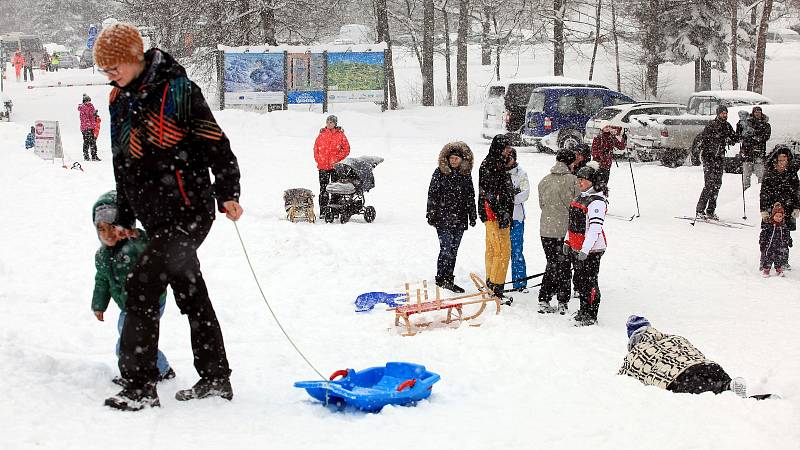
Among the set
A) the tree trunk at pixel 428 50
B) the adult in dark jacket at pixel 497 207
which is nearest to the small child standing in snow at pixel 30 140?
the adult in dark jacket at pixel 497 207

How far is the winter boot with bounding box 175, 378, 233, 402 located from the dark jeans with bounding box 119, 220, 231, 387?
0.69 feet

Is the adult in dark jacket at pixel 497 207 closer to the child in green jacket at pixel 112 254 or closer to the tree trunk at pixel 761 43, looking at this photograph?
the child in green jacket at pixel 112 254

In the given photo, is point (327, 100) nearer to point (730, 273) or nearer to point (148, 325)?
point (730, 273)

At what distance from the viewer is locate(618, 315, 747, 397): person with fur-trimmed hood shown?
6148mm

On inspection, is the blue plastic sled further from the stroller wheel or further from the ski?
the ski

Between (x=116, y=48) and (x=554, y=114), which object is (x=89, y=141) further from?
(x=116, y=48)

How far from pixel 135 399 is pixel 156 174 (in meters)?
1.12

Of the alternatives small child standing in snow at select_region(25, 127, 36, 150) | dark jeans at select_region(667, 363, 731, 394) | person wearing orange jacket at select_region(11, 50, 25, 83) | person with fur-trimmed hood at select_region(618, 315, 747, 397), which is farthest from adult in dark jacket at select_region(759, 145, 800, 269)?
person wearing orange jacket at select_region(11, 50, 25, 83)

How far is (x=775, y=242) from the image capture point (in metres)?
12.2

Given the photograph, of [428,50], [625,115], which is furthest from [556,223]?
[428,50]

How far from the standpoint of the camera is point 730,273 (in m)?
12.4

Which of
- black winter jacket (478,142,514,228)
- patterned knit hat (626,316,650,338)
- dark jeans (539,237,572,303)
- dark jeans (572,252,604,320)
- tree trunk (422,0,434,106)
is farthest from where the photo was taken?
tree trunk (422,0,434,106)

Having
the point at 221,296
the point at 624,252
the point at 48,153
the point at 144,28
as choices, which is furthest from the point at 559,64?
the point at 221,296

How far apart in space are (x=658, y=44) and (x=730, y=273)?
29618 mm
